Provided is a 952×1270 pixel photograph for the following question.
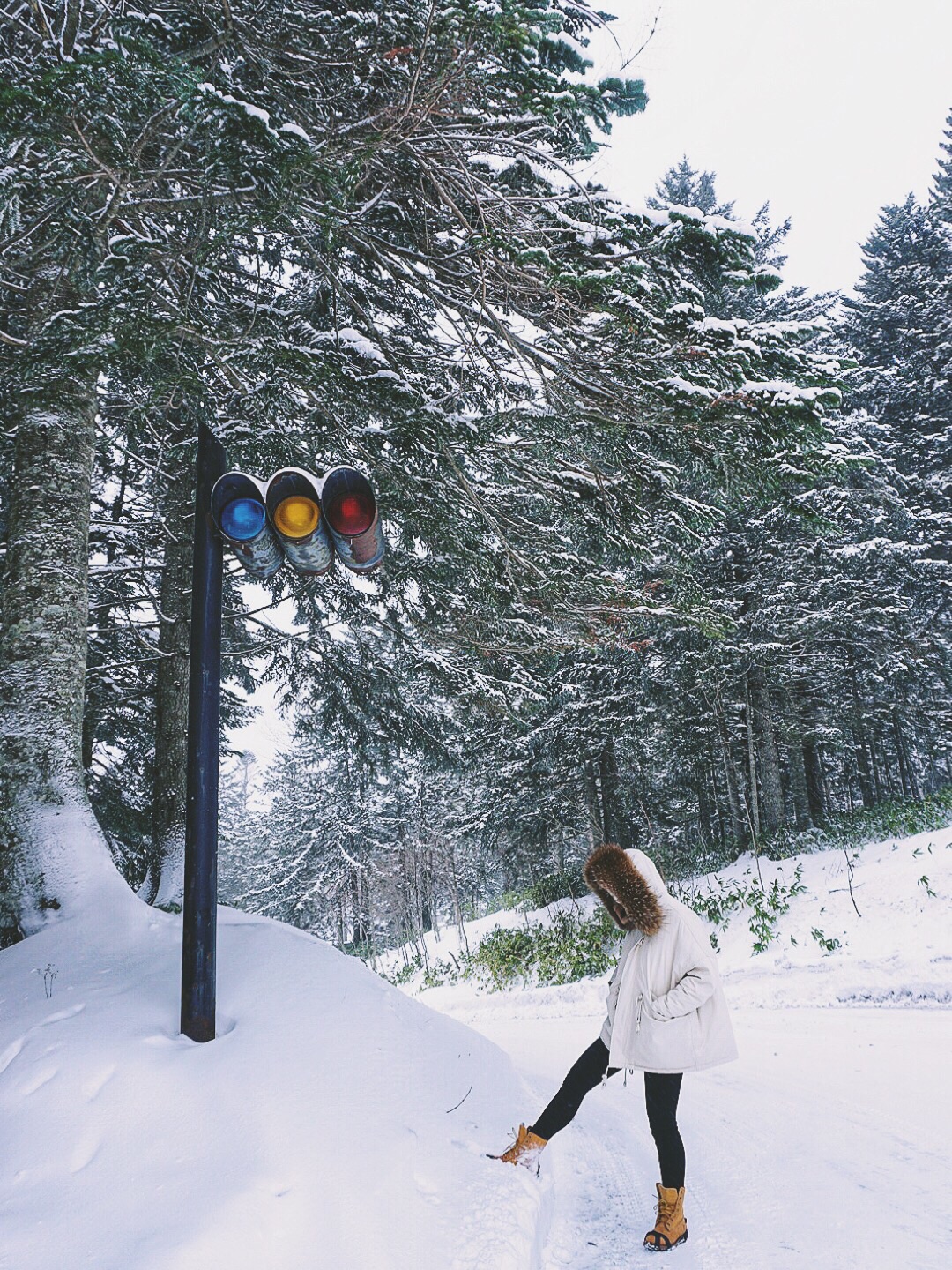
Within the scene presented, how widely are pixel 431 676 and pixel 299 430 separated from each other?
3046 millimetres

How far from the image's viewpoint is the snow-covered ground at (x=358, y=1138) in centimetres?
241

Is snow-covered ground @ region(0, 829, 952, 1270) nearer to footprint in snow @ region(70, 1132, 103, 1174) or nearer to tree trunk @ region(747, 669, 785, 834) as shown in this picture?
footprint in snow @ region(70, 1132, 103, 1174)

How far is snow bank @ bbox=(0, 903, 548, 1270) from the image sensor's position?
232cm

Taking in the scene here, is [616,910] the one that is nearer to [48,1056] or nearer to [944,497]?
[48,1056]

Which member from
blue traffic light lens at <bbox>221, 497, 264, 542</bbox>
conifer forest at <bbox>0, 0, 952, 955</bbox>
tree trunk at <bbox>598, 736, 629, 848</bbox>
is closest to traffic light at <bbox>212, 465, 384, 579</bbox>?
blue traffic light lens at <bbox>221, 497, 264, 542</bbox>

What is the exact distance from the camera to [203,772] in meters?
3.68

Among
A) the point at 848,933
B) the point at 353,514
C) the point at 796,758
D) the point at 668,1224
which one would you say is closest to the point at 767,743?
the point at 796,758

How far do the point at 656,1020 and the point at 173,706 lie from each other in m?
5.40

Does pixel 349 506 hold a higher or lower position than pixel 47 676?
higher

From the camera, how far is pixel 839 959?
8.50 m

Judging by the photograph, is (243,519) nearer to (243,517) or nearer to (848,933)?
(243,517)

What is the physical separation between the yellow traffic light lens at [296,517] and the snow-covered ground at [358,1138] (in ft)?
8.23

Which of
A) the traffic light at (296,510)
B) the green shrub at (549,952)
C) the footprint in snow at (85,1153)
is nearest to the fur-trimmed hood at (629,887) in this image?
the traffic light at (296,510)

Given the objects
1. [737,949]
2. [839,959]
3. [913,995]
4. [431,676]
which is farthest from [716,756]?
[431,676]
